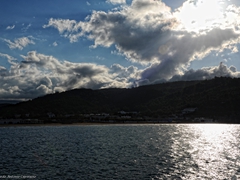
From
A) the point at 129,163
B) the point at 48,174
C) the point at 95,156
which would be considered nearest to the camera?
the point at 48,174

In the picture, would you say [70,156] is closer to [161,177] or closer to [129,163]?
[129,163]

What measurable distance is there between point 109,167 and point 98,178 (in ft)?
28.1

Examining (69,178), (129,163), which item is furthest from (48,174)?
(129,163)

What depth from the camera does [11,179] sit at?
4281 cm

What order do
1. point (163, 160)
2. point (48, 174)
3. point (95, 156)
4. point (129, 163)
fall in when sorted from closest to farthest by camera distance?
point (48, 174)
point (129, 163)
point (163, 160)
point (95, 156)

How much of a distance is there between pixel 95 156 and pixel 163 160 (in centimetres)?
1729

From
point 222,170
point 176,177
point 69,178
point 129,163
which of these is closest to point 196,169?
point 222,170

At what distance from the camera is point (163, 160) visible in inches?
2387

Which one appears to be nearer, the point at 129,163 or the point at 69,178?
the point at 69,178

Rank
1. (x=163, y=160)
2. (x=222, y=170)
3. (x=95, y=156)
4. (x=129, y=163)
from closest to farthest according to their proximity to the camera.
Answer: (x=222, y=170) < (x=129, y=163) < (x=163, y=160) < (x=95, y=156)

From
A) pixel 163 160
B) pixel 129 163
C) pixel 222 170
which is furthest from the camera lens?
pixel 163 160

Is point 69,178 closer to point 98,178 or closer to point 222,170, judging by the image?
point 98,178

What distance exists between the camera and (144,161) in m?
59.1

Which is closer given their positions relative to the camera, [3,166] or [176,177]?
[176,177]
